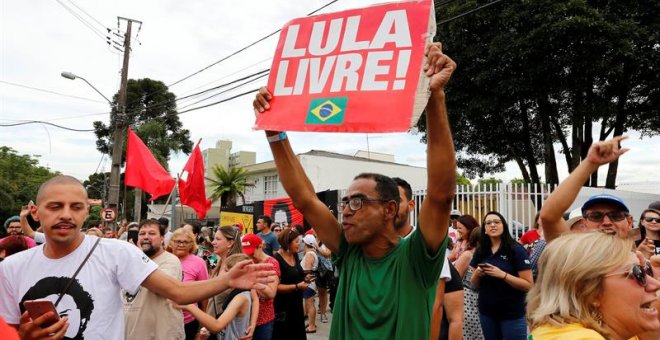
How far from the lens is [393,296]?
7.71 ft

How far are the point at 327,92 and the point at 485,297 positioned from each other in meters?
3.57

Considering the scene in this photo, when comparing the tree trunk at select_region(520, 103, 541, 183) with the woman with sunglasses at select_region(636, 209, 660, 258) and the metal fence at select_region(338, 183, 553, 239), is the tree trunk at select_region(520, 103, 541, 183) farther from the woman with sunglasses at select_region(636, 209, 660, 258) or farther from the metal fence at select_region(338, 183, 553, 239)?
the woman with sunglasses at select_region(636, 209, 660, 258)

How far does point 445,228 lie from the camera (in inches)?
88.6

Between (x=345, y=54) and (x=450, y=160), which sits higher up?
(x=345, y=54)

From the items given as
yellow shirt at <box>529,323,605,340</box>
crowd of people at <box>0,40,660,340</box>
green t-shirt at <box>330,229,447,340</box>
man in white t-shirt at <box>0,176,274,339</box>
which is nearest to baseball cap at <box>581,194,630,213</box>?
crowd of people at <box>0,40,660,340</box>

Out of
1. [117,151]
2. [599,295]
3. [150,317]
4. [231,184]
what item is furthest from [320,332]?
[231,184]

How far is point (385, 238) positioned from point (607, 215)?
158 cm

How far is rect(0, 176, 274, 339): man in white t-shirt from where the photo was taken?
8.54 ft

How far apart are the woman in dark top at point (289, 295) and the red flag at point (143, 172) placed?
264 inches

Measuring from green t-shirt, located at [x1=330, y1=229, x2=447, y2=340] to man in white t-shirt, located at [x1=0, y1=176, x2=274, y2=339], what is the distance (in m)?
0.45

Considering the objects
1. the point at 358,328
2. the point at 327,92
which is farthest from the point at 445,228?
the point at 327,92

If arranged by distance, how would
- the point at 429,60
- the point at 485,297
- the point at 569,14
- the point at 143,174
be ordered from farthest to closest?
the point at 569,14 → the point at 143,174 → the point at 485,297 → the point at 429,60

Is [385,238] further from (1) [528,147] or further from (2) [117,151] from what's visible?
(1) [528,147]

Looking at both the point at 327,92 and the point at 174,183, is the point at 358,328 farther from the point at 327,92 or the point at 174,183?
the point at 174,183
